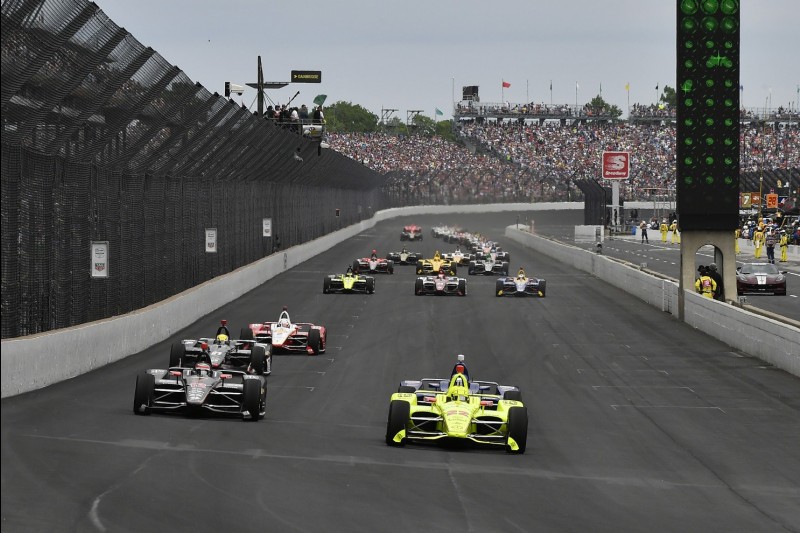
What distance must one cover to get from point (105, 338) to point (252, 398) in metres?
6.66

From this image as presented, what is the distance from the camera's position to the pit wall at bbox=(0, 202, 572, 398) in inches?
697

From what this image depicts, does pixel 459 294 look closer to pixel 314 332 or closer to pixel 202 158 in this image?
pixel 202 158

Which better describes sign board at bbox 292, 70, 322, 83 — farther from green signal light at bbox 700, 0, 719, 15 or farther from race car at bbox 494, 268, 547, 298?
green signal light at bbox 700, 0, 719, 15

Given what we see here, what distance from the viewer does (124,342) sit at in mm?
23422

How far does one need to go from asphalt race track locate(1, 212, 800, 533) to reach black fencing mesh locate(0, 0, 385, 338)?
1640 millimetres

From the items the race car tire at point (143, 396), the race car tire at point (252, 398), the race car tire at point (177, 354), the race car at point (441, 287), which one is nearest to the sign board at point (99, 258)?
the race car tire at point (177, 354)

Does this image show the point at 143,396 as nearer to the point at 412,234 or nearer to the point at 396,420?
the point at 396,420

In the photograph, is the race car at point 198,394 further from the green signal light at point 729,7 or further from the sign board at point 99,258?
the green signal light at point 729,7

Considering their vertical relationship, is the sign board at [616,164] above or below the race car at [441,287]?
above

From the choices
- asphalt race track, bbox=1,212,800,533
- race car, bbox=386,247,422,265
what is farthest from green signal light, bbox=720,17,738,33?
race car, bbox=386,247,422,265

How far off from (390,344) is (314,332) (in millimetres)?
2571

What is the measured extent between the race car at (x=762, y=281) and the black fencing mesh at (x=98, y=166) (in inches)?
666

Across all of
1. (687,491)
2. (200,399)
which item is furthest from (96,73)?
(687,491)

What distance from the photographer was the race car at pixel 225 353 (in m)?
A: 20.2
